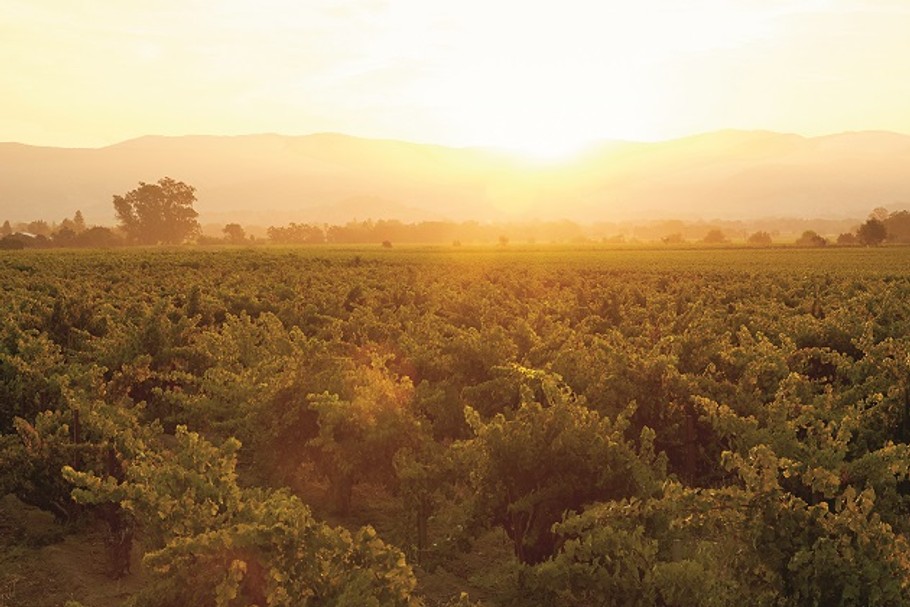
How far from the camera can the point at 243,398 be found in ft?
40.6

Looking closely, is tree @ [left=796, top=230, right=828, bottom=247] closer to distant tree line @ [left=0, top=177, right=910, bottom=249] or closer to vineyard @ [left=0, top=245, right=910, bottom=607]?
distant tree line @ [left=0, top=177, right=910, bottom=249]

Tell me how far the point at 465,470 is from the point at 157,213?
5353 inches

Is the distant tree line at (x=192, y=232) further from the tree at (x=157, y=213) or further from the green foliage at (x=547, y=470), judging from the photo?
the green foliage at (x=547, y=470)

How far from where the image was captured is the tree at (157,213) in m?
132

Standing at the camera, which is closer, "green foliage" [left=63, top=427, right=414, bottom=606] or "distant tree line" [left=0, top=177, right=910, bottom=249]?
"green foliage" [left=63, top=427, right=414, bottom=606]

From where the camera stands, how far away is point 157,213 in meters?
134

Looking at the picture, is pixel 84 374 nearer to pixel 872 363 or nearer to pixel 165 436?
pixel 165 436

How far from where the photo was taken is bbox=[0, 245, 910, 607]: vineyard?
6.34 metres

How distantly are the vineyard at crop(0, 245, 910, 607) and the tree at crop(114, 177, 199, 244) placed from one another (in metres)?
124

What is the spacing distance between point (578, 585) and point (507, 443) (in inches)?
74.6

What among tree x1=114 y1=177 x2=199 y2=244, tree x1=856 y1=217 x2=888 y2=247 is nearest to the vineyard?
tree x1=856 y1=217 x2=888 y2=247

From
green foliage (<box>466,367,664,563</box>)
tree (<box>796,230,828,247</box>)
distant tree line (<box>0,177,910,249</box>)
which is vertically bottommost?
green foliage (<box>466,367,664,563</box>)

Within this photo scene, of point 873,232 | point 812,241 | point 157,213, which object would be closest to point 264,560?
point 873,232

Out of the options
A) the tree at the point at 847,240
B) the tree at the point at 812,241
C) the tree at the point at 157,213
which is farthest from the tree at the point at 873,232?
the tree at the point at 157,213
